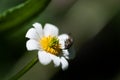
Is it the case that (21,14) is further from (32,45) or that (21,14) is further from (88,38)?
(88,38)

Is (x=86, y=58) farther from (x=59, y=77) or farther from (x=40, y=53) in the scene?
(x=40, y=53)

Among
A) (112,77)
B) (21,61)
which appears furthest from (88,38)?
(21,61)

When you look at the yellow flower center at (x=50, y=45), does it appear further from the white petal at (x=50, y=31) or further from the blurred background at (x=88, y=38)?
the blurred background at (x=88, y=38)

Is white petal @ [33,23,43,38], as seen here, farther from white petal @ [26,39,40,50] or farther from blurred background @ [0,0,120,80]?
blurred background @ [0,0,120,80]

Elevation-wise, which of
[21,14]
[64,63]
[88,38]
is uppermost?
[21,14]

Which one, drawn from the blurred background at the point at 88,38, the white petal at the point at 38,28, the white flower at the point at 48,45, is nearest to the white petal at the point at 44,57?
the white flower at the point at 48,45

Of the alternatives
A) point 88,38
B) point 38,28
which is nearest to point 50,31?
point 38,28
